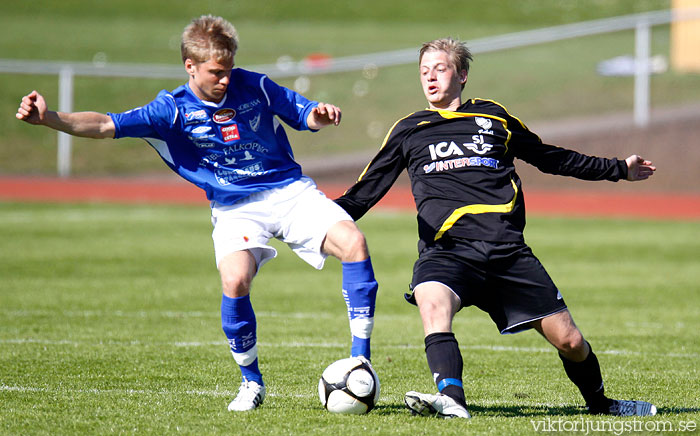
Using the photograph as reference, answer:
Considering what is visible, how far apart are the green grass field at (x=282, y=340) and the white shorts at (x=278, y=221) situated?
76 centimetres

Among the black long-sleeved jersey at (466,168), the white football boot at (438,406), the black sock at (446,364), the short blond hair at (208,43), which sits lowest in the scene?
the white football boot at (438,406)

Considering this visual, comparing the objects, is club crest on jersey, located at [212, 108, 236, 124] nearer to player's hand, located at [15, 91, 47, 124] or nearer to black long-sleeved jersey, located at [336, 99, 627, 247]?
black long-sleeved jersey, located at [336, 99, 627, 247]

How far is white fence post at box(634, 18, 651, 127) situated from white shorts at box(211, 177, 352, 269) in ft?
50.7

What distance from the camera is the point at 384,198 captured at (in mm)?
17797

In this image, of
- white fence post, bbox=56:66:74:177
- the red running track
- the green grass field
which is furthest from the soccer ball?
white fence post, bbox=56:66:74:177

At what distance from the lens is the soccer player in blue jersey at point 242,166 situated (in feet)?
14.7

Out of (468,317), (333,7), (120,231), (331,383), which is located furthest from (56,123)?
(333,7)

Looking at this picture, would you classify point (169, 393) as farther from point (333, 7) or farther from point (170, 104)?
point (333, 7)

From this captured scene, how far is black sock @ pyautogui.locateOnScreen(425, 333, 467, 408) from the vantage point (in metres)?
4.16

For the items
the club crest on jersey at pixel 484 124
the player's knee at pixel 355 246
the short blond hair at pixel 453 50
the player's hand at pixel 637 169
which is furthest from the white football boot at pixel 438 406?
the short blond hair at pixel 453 50

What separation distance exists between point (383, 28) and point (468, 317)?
1202 inches

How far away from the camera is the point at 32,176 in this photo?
65.8 ft

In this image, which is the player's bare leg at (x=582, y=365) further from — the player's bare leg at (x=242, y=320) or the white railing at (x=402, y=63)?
the white railing at (x=402, y=63)

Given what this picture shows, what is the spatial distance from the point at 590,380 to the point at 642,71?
1634cm
